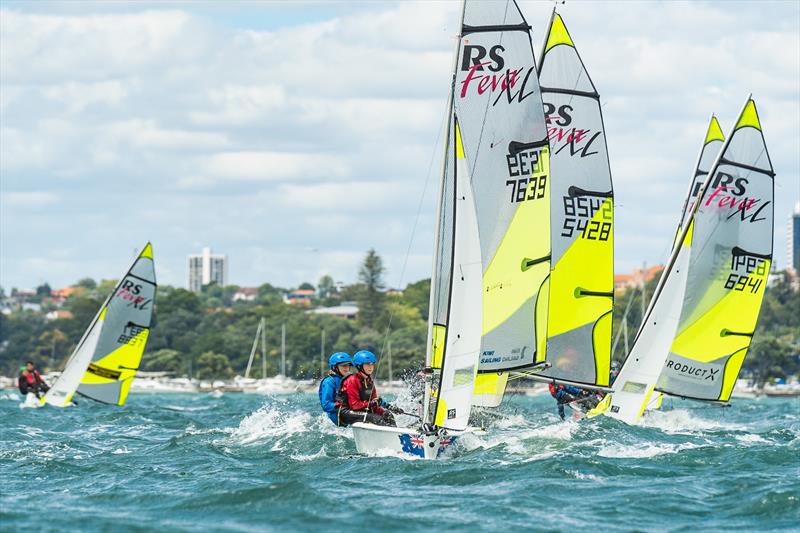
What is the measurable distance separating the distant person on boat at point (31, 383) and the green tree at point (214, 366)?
8005cm

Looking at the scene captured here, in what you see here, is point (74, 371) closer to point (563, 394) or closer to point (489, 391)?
point (563, 394)

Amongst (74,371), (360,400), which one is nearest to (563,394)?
(360,400)

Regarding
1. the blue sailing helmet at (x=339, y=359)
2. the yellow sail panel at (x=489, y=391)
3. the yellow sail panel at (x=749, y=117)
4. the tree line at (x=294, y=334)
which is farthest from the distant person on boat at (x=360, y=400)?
the tree line at (x=294, y=334)

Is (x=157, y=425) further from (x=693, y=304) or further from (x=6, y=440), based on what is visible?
(x=693, y=304)

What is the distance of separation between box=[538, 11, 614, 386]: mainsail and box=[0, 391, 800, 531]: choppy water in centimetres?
182

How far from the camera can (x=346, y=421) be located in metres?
21.0

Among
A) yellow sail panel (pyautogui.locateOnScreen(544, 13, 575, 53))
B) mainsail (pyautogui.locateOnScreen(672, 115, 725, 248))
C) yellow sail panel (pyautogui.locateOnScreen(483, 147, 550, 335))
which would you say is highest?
yellow sail panel (pyautogui.locateOnScreen(544, 13, 575, 53))

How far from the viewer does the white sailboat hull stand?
19562mm

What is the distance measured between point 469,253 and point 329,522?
5.20 m

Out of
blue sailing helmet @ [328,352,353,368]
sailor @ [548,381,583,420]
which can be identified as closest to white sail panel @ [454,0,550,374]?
blue sailing helmet @ [328,352,353,368]

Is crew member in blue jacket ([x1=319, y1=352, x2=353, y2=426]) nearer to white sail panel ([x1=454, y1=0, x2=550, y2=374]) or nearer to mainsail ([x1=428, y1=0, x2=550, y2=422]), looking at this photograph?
mainsail ([x1=428, y1=0, x2=550, y2=422])

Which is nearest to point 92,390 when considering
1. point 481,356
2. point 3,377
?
point 481,356

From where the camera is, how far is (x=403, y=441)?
1967 cm

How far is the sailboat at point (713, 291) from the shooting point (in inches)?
1034
